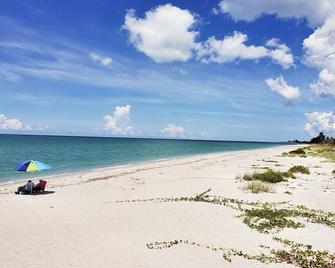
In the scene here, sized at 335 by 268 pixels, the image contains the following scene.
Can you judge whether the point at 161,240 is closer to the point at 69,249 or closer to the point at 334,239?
the point at 69,249

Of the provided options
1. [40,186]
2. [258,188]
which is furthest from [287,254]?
[40,186]

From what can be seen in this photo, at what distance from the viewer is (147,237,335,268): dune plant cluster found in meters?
11.1

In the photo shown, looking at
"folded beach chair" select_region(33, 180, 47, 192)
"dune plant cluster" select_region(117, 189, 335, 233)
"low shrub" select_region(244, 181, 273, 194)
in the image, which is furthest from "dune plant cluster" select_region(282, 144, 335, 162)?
"folded beach chair" select_region(33, 180, 47, 192)

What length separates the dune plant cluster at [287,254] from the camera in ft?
36.4

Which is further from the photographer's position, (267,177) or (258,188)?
(267,177)

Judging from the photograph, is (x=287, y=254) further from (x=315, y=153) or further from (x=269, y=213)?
(x=315, y=153)

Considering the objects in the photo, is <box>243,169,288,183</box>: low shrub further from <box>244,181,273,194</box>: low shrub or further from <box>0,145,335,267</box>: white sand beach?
<box>0,145,335,267</box>: white sand beach

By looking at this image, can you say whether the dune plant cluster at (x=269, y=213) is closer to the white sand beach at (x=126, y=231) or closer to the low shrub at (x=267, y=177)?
the white sand beach at (x=126, y=231)

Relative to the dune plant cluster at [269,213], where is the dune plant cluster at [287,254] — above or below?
below

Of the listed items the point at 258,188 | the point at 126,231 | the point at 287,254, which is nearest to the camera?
the point at 287,254

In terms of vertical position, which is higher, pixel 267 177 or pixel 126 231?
pixel 267 177

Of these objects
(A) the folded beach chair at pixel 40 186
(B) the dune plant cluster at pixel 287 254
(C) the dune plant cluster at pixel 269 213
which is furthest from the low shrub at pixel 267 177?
(B) the dune plant cluster at pixel 287 254

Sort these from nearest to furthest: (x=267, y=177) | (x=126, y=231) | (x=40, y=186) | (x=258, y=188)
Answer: (x=126, y=231) → (x=40, y=186) → (x=258, y=188) → (x=267, y=177)

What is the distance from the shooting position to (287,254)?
38.5ft
